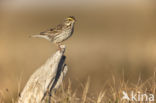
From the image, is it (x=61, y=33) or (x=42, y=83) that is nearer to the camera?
(x=42, y=83)

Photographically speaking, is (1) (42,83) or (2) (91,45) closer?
(1) (42,83)

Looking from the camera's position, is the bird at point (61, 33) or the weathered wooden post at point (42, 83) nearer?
the weathered wooden post at point (42, 83)

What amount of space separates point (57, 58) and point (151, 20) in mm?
18357

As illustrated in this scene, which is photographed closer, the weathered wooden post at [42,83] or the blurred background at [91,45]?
the weathered wooden post at [42,83]

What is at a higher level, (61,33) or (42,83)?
(61,33)

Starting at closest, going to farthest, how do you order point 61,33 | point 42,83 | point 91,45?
1. point 42,83
2. point 61,33
3. point 91,45

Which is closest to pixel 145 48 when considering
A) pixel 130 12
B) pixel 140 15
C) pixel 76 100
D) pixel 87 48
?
pixel 87 48

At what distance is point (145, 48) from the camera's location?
2255cm

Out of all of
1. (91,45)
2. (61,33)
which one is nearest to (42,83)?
(61,33)

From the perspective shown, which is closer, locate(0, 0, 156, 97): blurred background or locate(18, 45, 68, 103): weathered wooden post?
locate(18, 45, 68, 103): weathered wooden post

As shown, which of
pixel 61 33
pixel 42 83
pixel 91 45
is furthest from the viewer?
pixel 91 45

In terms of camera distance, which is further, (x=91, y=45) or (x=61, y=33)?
(x=91, y=45)

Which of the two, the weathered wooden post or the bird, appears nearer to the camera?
the weathered wooden post

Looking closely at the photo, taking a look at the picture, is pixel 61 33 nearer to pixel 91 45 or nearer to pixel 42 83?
pixel 42 83
